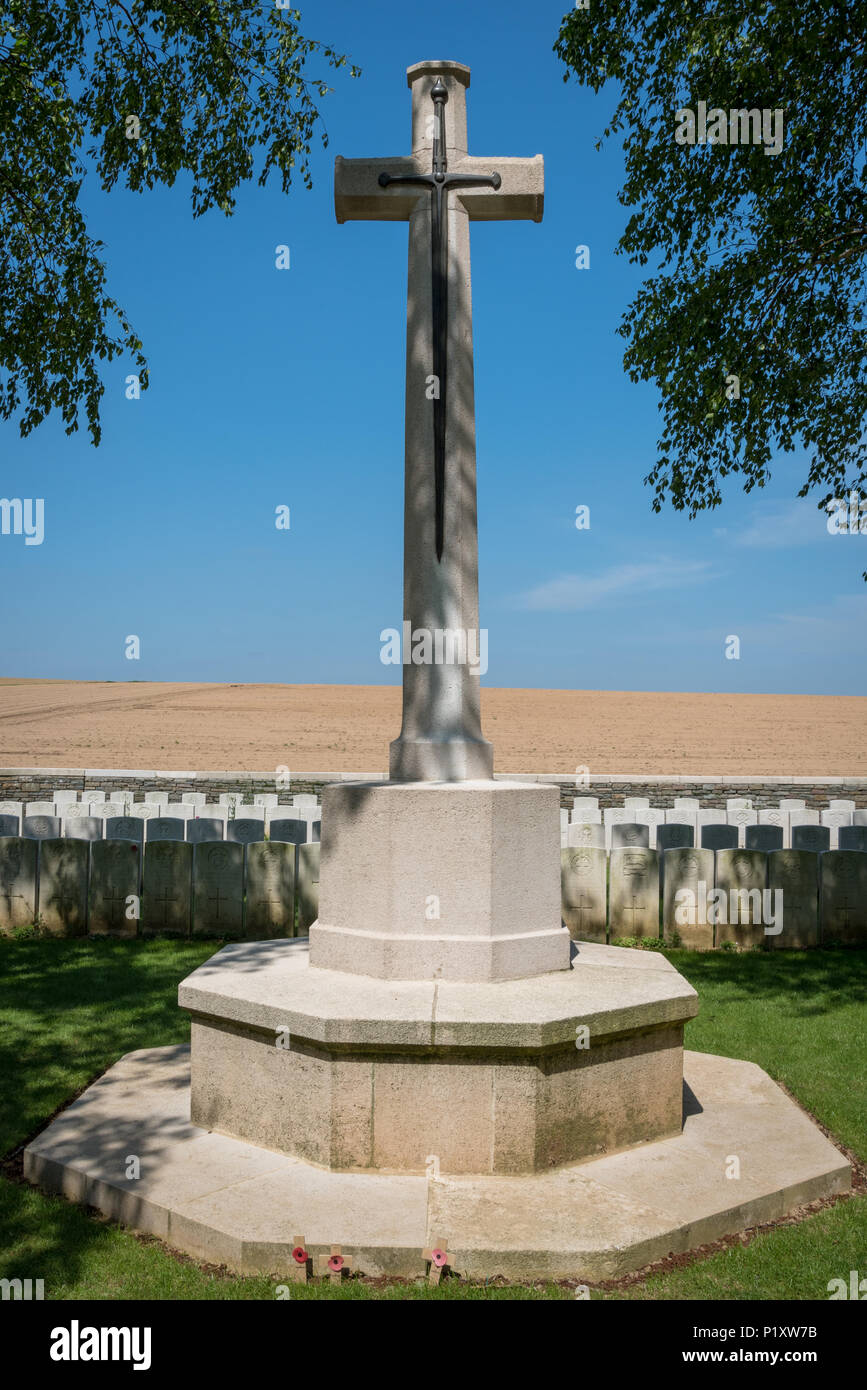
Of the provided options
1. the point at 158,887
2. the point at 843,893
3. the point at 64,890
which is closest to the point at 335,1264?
the point at 158,887

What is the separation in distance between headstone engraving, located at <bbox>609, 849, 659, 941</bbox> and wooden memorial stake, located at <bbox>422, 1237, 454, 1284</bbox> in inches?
250

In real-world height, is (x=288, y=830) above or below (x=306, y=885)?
above

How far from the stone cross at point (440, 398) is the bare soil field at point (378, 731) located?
1828 cm

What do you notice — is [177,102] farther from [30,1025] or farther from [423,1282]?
[423,1282]

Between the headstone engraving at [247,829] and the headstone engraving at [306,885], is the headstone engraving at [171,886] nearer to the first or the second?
the headstone engraving at [306,885]

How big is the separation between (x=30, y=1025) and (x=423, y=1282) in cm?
423

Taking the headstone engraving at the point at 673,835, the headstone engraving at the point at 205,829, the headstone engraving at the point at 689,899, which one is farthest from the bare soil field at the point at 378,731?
the headstone engraving at the point at 689,899

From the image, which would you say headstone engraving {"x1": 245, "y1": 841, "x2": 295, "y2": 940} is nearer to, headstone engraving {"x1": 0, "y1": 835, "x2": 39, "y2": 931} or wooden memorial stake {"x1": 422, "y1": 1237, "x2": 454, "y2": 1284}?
headstone engraving {"x1": 0, "y1": 835, "x2": 39, "y2": 931}

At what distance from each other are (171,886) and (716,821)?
22.7 feet

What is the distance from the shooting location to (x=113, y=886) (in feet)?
32.2

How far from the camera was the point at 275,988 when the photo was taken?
14.6 ft

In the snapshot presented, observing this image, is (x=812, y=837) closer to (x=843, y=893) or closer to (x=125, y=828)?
(x=843, y=893)

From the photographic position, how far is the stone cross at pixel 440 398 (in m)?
4.90
